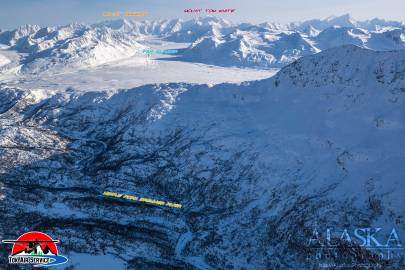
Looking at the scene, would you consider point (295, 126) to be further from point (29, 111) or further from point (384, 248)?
point (29, 111)

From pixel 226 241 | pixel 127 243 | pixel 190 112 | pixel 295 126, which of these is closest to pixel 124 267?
pixel 127 243

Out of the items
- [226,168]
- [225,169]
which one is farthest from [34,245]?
[226,168]

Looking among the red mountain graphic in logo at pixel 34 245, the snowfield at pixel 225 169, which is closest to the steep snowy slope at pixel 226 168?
the snowfield at pixel 225 169

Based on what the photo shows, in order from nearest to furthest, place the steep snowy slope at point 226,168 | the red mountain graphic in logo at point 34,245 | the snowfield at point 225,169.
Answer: the red mountain graphic in logo at point 34,245, the snowfield at point 225,169, the steep snowy slope at point 226,168

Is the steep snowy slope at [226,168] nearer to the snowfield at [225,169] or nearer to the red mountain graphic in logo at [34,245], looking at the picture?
the snowfield at [225,169]

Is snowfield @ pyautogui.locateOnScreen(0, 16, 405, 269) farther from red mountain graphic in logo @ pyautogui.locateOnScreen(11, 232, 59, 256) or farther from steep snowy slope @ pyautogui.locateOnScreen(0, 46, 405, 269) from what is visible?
red mountain graphic in logo @ pyautogui.locateOnScreen(11, 232, 59, 256)

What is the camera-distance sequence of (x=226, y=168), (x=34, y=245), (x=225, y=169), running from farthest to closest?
(x=226, y=168) < (x=225, y=169) < (x=34, y=245)

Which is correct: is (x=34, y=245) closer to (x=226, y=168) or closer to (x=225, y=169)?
(x=225, y=169)
